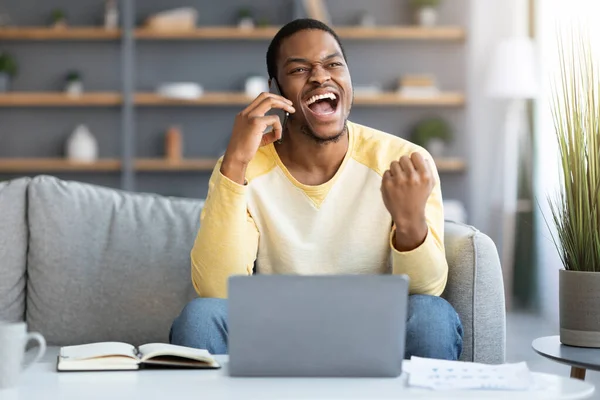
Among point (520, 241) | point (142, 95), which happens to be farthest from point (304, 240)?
point (142, 95)

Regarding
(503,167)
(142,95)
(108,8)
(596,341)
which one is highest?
(108,8)

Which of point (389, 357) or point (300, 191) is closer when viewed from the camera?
point (389, 357)

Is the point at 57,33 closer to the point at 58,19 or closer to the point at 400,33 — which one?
the point at 58,19

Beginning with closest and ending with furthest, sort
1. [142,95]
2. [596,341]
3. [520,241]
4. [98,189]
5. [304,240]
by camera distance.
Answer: [596,341], [304,240], [98,189], [520,241], [142,95]

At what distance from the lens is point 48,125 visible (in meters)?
5.64

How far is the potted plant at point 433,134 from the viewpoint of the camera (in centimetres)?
550

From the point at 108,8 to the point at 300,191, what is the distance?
3.91 meters

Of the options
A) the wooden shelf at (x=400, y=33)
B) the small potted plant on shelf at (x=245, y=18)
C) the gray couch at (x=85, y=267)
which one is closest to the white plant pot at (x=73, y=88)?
the small potted plant on shelf at (x=245, y=18)

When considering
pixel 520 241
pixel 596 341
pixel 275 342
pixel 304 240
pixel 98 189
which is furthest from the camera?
pixel 520 241

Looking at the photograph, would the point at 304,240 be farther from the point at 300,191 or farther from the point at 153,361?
the point at 153,361

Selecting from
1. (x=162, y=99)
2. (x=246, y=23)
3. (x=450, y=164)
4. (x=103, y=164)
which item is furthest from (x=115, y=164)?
(x=450, y=164)

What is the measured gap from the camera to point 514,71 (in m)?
4.79

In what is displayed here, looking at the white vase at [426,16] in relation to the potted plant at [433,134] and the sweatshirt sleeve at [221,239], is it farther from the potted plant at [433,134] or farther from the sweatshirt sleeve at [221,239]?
the sweatshirt sleeve at [221,239]

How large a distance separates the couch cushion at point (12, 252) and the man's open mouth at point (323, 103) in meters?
0.82
